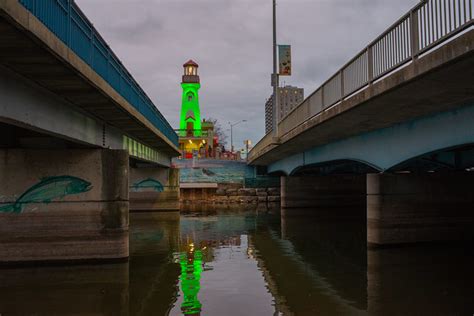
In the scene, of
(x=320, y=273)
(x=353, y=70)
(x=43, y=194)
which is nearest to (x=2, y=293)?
(x=43, y=194)

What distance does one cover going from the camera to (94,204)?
14281 millimetres

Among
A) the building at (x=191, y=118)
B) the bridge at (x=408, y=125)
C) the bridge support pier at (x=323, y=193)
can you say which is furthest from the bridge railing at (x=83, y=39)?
the building at (x=191, y=118)

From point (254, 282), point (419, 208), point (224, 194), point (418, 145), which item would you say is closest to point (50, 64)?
point (254, 282)

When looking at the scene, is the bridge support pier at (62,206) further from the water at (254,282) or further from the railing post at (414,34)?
the railing post at (414,34)

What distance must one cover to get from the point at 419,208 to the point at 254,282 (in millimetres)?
8522

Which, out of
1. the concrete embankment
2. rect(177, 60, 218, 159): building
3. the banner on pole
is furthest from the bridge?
rect(177, 60, 218, 159): building

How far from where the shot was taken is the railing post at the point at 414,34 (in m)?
11.3

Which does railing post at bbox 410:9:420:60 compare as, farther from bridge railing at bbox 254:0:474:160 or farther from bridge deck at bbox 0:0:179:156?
bridge deck at bbox 0:0:179:156

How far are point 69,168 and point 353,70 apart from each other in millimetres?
9962

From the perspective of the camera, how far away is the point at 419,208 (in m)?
17.5

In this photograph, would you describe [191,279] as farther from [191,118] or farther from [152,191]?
[191,118]

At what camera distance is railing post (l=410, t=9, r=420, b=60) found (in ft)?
37.1

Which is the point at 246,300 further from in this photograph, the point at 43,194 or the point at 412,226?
the point at 412,226

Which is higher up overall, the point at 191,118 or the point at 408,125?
the point at 191,118
